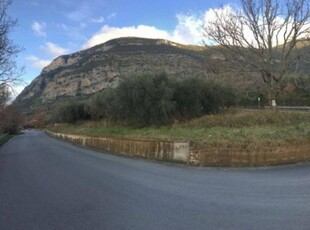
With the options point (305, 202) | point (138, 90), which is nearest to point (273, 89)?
point (138, 90)

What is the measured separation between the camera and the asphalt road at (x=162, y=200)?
870 centimetres

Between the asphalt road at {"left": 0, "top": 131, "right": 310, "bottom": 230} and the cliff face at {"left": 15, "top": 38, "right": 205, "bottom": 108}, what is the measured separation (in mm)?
75205

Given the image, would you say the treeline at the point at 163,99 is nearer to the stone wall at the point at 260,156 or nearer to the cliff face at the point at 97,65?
the stone wall at the point at 260,156

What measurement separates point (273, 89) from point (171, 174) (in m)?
19.2

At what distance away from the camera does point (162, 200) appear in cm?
1108

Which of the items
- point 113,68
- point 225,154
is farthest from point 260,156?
point 113,68

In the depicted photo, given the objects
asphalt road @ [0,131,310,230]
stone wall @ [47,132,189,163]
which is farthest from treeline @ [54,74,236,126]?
asphalt road @ [0,131,310,230]

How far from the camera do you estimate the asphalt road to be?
8.70 m

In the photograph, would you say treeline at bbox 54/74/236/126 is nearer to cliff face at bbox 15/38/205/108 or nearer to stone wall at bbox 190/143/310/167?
stone wall at bbox 190/143/310/167

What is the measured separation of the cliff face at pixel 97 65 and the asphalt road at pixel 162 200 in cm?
7520

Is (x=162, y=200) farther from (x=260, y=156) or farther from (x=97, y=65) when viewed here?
(x=97, y=65)

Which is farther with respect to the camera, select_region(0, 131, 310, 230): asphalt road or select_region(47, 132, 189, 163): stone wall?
select_region(47, 132, 189, 163): stone wall

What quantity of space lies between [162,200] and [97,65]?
125m

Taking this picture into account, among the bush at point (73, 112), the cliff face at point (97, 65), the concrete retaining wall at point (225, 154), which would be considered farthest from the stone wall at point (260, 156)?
the cliff face at point (97, 65)
